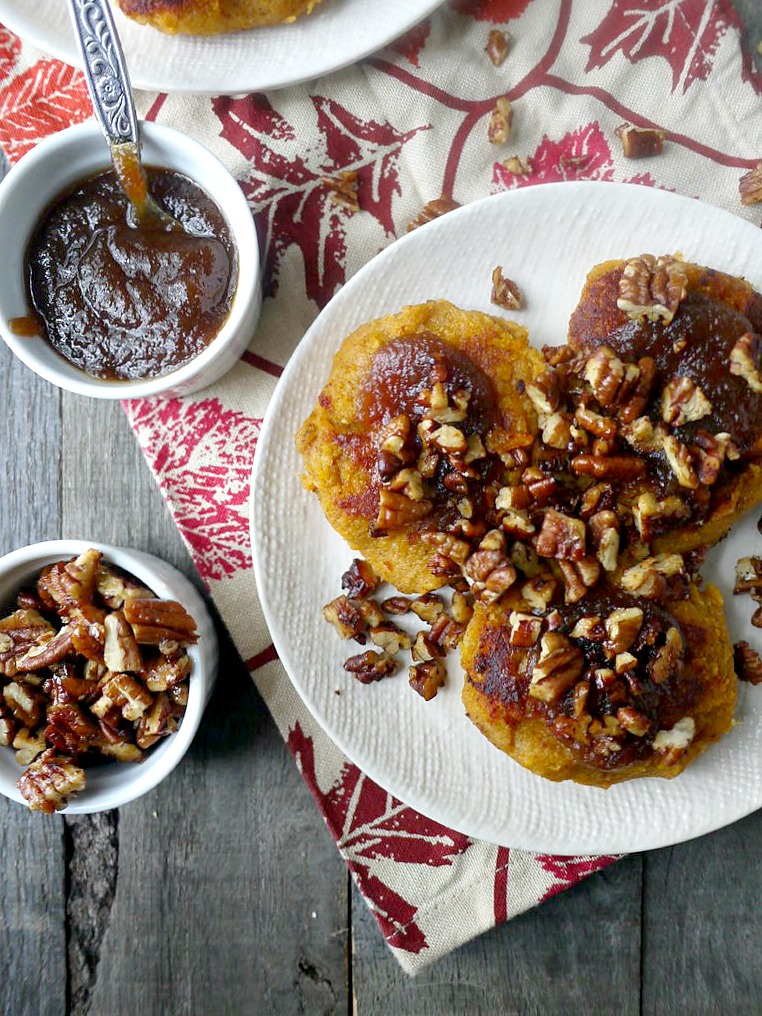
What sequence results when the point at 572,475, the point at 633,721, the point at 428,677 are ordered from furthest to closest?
the point at 428,677 → the point at 572,475 → the point at 633,721

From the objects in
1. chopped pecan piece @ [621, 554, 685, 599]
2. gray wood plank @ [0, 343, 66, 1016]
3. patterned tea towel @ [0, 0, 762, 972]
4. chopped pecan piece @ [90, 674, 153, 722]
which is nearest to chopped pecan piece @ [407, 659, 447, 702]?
patterned tea towel @ [0, 0, 762, 972]

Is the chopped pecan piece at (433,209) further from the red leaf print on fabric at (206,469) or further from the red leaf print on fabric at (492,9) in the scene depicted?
the red leaf print on fabric at (206,469)

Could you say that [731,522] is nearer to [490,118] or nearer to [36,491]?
[490,118]

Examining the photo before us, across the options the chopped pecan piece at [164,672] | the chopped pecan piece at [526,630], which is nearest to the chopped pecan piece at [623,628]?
the chopped pecan piece at [526,630]

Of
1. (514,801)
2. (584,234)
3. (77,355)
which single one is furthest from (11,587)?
(584,234)

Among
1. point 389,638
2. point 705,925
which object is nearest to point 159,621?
point 389,638

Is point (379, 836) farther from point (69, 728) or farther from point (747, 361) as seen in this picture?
point (747, 361)

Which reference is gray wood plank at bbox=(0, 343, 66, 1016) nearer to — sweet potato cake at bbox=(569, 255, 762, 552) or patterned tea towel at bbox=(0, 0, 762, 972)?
patterned tea towel at bbox=(0, 0, 762, 972)
